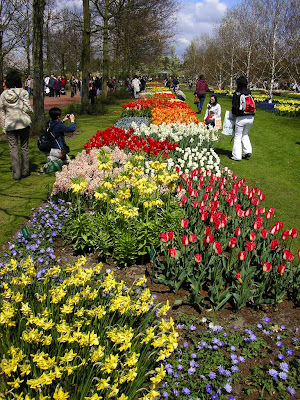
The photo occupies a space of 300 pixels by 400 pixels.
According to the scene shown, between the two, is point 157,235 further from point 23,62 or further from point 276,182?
point 23,62

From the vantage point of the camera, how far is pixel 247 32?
36.2 meters

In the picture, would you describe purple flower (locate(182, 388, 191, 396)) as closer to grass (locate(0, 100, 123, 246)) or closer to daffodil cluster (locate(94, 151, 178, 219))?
daffodil cluster (locate(94, 151, 178, 219))

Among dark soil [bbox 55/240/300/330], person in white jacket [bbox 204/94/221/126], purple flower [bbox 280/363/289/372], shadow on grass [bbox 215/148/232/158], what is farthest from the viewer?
person in white jacket [bbox 204/94/221/126]

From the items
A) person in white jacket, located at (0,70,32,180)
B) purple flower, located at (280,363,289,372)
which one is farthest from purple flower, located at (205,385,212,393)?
person in white jacket, located at (0,70,32,180)

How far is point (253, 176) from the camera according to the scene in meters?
8.52

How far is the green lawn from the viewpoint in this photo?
6.03 metres

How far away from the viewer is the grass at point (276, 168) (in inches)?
259

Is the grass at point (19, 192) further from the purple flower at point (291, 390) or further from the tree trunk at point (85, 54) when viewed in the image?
the tree trunk at point (85, 54)

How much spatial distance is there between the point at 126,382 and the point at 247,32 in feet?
129

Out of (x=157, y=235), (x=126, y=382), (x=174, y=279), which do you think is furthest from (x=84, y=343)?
(x=157, y=235)

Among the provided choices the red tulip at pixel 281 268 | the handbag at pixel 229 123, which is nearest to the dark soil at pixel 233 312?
the red tulip at pixel 281 268

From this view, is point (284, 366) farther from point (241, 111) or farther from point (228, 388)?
point (241, 111)

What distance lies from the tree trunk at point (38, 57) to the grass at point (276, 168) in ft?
18.8

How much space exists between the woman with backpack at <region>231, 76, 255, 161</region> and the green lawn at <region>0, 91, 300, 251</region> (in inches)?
20.4
